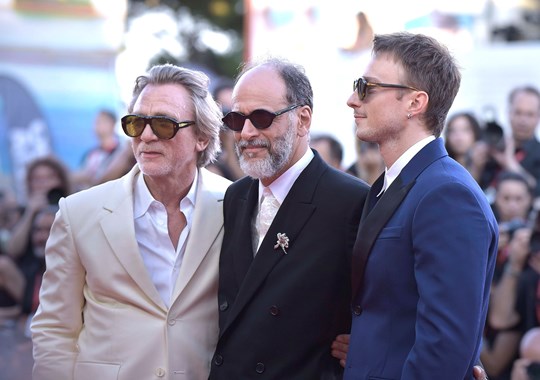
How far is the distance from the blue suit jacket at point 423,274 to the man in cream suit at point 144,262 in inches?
35.0

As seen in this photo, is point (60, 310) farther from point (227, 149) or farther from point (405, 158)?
point (227, 149)

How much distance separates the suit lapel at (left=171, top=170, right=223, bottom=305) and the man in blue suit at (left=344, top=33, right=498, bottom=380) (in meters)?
0.88

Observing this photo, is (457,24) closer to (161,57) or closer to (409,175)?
(409,175)

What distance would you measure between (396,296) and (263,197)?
0.97 m

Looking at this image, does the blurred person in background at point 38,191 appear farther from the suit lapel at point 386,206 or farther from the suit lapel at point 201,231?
the suit lapel at point 386,206

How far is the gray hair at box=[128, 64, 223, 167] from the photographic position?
13.5 feet

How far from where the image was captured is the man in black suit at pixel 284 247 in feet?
11.7

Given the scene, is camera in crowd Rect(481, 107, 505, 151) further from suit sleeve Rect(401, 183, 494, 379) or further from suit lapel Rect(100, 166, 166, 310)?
suit sleeve Rect(401, 183, 494, 379)

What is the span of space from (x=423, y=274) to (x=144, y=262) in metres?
1.45

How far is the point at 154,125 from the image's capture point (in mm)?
3957

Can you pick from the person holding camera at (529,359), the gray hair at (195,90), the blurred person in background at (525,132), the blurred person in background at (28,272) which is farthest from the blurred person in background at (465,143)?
the blurred person in background at (28,272)

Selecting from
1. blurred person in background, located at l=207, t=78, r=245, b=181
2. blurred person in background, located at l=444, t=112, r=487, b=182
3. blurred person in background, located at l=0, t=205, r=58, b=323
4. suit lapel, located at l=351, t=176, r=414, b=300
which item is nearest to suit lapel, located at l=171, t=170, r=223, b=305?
suit lapel, located at l=351, t=176, r=414, b=300

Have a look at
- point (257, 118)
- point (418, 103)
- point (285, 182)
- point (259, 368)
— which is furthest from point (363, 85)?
point (259, 368)

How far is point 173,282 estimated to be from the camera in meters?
3.94
